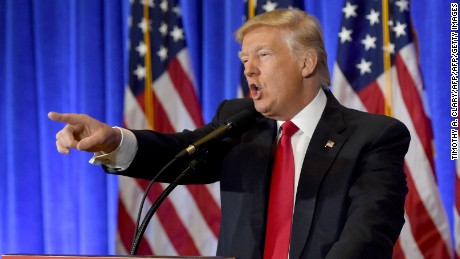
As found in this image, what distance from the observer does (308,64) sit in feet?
6.56

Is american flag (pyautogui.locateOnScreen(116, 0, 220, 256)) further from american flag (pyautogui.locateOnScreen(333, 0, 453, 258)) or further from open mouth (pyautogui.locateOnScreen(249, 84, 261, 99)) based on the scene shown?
open mouth (pyautogui.locateOnScreen(249, 84, 261, 99))

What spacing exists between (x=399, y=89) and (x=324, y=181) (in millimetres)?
1332

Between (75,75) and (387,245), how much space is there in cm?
230

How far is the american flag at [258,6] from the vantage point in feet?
10.2

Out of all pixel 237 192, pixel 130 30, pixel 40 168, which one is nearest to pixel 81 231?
pixel 40 168

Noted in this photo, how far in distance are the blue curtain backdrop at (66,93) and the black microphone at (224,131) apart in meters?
1.48

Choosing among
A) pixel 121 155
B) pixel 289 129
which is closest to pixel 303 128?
pixel 289 129

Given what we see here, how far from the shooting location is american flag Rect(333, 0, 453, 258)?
2.89m

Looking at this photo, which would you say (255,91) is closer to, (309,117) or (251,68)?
(251,68)

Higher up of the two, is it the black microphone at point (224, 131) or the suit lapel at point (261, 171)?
the black microphone at point (224, 131)

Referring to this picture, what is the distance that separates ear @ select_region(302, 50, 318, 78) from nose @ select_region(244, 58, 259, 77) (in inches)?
6.5

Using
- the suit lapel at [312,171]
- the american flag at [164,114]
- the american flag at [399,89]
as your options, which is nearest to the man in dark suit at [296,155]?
the suit lapel at [312,171]

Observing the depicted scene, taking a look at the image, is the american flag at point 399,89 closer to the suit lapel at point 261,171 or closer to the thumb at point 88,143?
the suit lapel at point 261,171

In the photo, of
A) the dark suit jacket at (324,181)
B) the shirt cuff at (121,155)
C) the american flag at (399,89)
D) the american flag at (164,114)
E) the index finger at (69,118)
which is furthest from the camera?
the american flag at (164,114)
